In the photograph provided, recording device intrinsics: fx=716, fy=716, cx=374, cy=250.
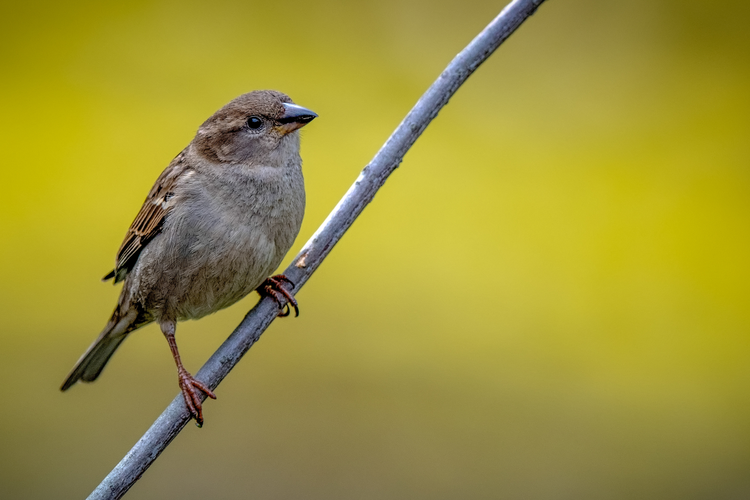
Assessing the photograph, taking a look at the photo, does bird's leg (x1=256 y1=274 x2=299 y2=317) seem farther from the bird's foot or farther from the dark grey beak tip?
the dark grey beak tip

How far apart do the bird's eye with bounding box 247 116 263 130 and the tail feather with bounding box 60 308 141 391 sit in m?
1.14

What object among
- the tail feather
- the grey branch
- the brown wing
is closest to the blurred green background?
the tail feather

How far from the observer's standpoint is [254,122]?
3.24 meters

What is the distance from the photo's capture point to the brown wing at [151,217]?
10.9 feet

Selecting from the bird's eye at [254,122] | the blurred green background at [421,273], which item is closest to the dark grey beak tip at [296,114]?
the bird's eye at [254,122]

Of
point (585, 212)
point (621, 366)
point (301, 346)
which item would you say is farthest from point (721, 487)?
point (301, 346)

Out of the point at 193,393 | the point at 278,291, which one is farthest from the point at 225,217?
the point at 193,393

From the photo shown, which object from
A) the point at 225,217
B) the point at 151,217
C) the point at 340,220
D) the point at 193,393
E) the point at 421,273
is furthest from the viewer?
the point at 421,273

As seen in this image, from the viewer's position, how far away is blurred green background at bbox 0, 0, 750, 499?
5.40 metres

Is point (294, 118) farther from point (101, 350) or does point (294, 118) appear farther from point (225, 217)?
point (101, 350)

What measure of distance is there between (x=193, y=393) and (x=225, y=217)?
761 millimetres

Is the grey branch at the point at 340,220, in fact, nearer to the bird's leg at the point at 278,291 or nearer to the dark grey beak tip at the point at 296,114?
the bird's leg at the point at 278,291

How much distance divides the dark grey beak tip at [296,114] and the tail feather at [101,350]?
1.28m

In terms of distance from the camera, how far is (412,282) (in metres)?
6.02
